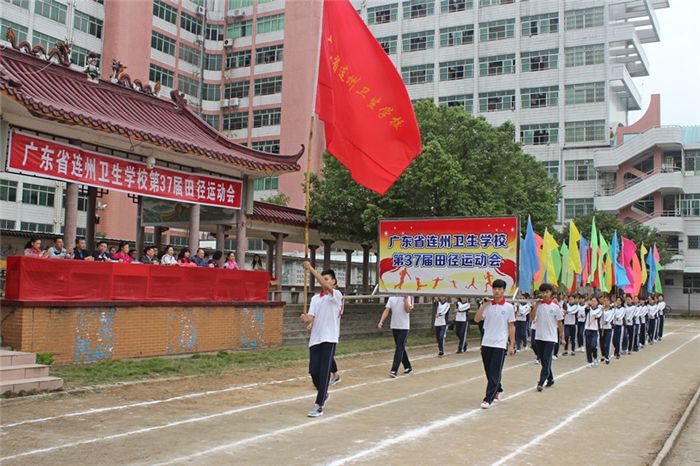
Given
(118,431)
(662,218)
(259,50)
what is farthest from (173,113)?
(662,218)

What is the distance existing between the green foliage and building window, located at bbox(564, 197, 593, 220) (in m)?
28.4

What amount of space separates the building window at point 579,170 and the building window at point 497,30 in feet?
38.3

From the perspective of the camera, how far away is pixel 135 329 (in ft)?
44.1

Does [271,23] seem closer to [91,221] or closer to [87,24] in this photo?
[87,24]

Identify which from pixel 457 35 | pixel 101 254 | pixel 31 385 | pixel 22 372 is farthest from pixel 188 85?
pixel 31 385

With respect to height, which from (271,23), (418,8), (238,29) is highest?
(418,8)

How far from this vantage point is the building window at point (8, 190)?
37.6 metres

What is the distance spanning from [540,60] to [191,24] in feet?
91.6

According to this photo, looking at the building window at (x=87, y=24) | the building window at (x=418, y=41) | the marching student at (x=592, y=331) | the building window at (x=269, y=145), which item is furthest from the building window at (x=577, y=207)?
the marching student at (x=592, y=331)

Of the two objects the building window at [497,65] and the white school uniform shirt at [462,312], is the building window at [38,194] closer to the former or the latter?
the white school uniform shirt at [462,312]

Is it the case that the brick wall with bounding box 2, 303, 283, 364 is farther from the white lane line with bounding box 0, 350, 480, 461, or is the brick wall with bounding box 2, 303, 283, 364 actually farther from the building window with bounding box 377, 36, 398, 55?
the building window with bounding box 377, 36, 398, 55

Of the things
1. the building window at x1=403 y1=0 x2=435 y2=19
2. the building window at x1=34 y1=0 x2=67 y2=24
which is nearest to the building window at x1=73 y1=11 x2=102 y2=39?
the building window at x1=34 y1=0 x2=67 y2=24

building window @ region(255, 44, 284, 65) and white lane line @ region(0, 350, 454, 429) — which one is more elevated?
building window @ region(255, 44, 284, 65)

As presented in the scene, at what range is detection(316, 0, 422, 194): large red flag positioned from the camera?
8812 millimetres
